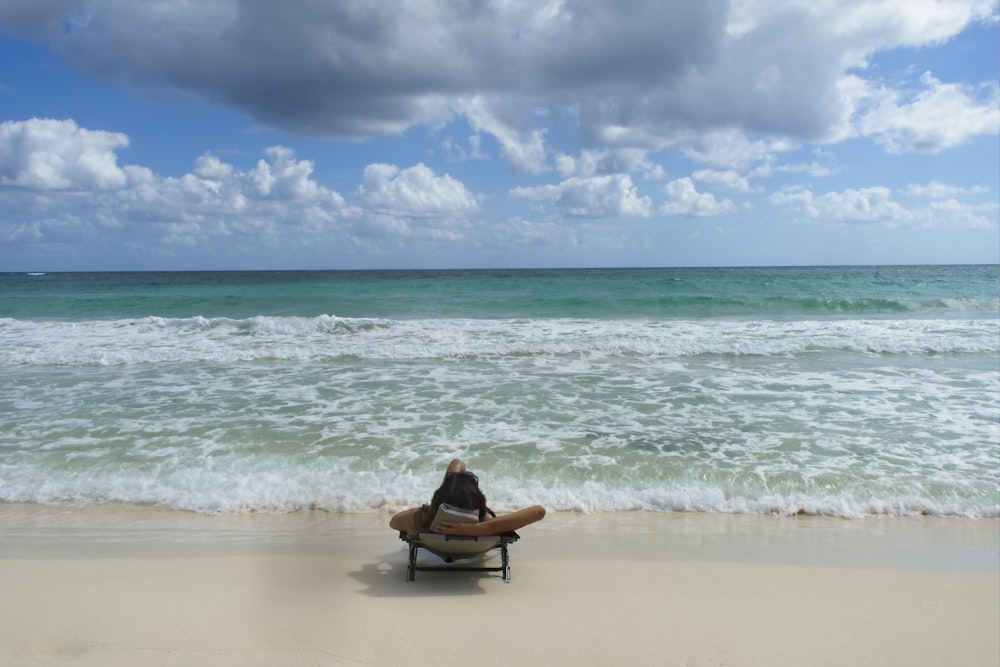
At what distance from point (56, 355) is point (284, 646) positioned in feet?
47.8

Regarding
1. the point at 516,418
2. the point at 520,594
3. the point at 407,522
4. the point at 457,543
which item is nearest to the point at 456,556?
the point at 457,543

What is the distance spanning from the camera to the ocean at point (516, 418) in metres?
6.51

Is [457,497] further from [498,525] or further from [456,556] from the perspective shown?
[456,556]

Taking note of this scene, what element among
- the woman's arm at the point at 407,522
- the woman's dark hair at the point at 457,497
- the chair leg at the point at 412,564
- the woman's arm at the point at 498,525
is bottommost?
the chair leg at the point at 412,564

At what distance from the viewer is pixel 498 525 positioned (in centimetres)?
448

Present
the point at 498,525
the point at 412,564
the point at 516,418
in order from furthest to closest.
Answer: the point at 516,418 → the point at 412,564 → the point at 498,525

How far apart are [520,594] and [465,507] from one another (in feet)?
2.45

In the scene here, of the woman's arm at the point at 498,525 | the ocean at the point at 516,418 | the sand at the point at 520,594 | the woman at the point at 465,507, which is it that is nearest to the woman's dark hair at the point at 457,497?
the woman at the point at 465,507

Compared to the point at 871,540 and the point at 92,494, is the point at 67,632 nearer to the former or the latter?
the point at 92,494

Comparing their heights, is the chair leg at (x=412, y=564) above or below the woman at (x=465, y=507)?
below

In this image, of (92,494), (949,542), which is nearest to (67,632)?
(92,494)

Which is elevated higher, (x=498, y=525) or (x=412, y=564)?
(x=498, y=525)

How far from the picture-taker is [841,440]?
8047 mm

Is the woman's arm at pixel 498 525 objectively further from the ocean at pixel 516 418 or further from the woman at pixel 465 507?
the ocean at pixel 516 418
